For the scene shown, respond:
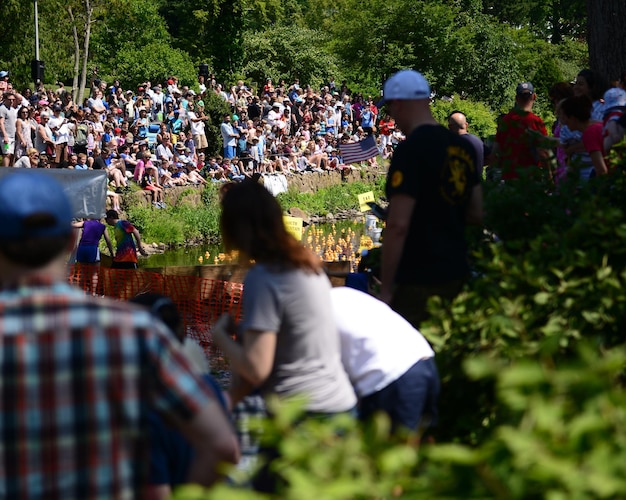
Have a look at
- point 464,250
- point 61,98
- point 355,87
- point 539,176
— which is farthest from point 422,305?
point 355,87

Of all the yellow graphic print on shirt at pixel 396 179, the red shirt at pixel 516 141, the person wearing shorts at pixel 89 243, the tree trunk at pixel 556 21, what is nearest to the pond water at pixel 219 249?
the person wearing shorts at pixel 89 243

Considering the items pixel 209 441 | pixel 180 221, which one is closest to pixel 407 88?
pixel 209 441

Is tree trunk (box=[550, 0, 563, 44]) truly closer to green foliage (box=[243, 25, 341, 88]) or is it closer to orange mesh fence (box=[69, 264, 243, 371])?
green foliage (box=[243, 25, 341, 88])

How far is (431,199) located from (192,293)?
790 cm

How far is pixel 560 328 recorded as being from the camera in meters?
4.26

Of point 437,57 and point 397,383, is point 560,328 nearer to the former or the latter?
point 397,383

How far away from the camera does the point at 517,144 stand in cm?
637

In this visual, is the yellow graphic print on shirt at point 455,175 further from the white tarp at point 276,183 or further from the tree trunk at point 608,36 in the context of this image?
the white tarp at point 276,183

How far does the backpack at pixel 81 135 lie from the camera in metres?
25.1

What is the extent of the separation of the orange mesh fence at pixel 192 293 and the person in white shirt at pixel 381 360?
7.50 metres

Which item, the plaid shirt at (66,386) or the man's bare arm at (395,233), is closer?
the plaid shirt at (66,386)

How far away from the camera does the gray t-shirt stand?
11.2 ft

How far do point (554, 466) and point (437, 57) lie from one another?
169ft

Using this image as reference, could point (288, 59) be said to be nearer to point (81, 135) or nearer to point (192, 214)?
point (192, 214)
